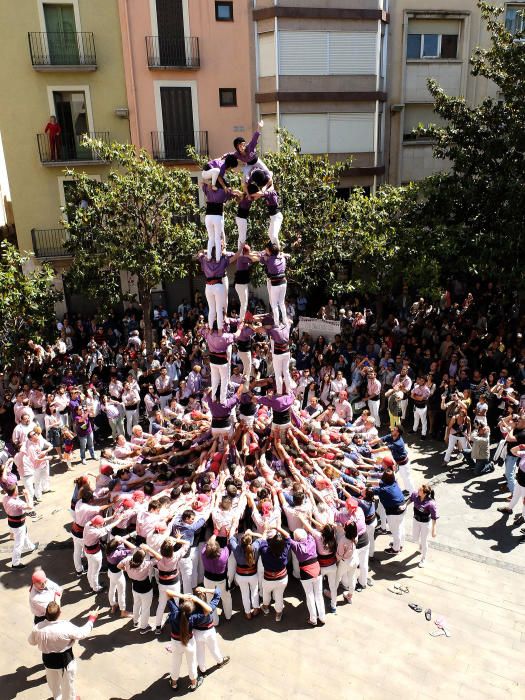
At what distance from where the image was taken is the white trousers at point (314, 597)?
8219 mm

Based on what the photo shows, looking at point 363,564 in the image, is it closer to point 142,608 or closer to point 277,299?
point 142,608

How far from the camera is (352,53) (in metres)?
22.4

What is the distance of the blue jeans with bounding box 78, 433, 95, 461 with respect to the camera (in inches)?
536

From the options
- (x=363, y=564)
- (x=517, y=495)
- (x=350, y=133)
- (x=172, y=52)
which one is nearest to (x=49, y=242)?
(x=172, y=52)

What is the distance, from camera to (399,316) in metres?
19.3

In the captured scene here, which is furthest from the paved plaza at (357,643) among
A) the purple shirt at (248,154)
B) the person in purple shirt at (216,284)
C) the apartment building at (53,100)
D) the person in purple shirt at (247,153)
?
the apartment building at (53,100)

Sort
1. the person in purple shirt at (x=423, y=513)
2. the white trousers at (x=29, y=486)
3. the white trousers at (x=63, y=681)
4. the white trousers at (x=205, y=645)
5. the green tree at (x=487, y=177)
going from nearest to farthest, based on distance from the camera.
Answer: the white trousers at (x=63, y=681)
the white trousers at (x=205, y=645)
the person in purple shirt at (x=423, y=513)
the white trousers at (x=29, y=486)
the green tree at (x=487, y=177)

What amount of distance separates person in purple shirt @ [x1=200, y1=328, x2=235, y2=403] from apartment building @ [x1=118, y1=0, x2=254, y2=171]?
46.2ft

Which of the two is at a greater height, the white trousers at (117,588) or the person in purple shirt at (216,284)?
the person in purple shirt at (216,284)

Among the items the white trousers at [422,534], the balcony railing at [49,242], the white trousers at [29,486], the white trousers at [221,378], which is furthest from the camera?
the balcony railing at [49,242]

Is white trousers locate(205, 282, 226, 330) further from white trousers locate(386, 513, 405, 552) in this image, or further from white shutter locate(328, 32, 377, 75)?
white shutter locate(328, 32, 377, 75)

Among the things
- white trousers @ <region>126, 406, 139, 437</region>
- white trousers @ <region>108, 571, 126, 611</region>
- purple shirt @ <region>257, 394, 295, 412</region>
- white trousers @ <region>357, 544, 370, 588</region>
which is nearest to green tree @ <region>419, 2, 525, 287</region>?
purple shirt @ <region>257, 394, 295, 412</region>

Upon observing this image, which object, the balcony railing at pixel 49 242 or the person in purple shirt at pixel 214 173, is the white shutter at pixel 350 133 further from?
the person in purple shirt at pixel 214 173

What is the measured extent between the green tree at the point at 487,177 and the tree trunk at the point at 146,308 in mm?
8579
